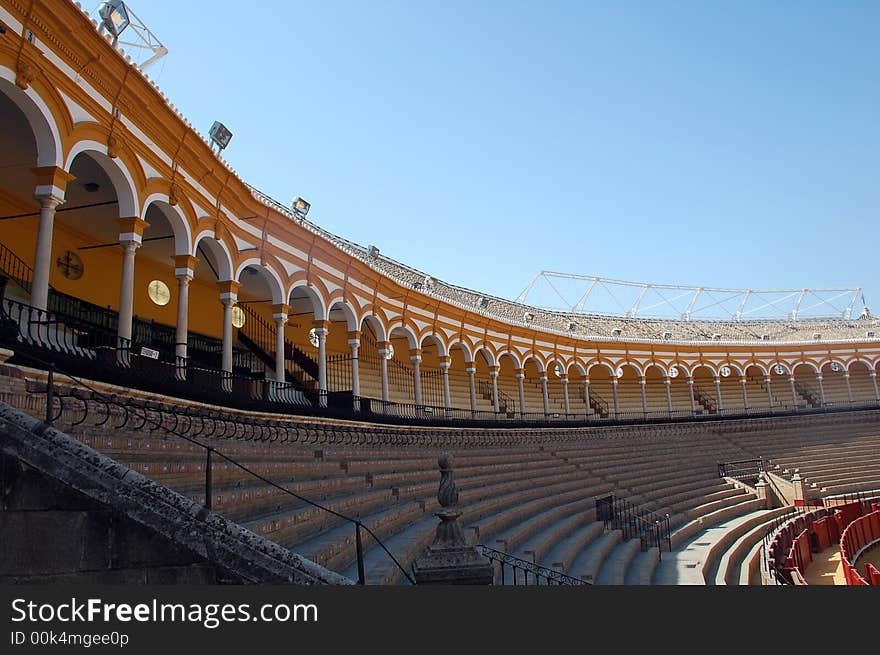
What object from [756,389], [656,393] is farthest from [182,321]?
[756,389]

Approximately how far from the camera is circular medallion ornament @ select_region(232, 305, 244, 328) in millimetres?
19641

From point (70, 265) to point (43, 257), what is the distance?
6.64 meters

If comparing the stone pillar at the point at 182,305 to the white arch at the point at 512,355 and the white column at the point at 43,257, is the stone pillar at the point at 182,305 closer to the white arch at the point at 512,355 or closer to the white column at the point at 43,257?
the white column at the point at 43,257

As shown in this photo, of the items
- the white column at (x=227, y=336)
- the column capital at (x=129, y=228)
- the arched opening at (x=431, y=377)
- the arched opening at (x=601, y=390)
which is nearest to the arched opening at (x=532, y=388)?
the arched opening at (x=601, y=390)

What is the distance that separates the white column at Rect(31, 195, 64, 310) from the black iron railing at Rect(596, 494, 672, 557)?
12.6 metres

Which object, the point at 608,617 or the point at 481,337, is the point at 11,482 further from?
the point at 481,337

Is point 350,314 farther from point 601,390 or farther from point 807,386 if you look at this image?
point 807,386

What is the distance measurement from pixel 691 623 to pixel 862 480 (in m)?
28.4

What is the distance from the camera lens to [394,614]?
3.48m

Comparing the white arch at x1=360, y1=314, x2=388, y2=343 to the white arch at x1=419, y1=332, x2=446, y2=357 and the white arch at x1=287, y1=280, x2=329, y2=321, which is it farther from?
the white arch at x1=419, y1=332, x2=446, y2=357

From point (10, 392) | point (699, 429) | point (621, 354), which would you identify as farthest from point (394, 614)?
point (621, 354)

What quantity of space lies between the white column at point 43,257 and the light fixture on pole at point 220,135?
604cm

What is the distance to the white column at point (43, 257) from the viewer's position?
8219 millimetres

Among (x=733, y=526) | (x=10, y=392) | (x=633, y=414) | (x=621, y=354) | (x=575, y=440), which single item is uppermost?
(x=621, y=354)
